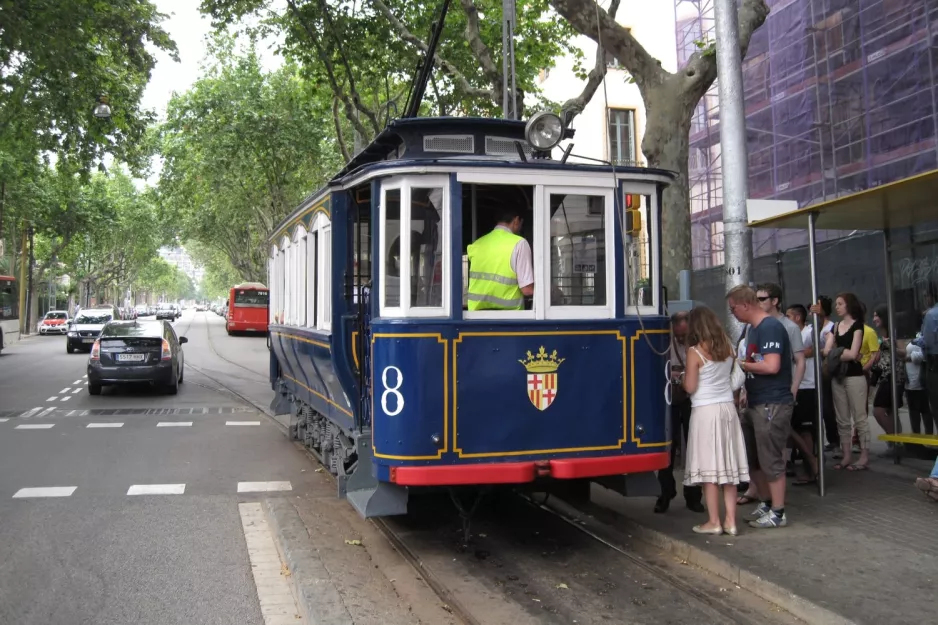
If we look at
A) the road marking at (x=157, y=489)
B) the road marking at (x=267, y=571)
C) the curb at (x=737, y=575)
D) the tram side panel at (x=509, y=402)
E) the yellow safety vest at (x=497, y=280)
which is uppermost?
the yellow safety vest at (x=497, y=280)

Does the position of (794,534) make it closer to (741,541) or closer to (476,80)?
(741,541)

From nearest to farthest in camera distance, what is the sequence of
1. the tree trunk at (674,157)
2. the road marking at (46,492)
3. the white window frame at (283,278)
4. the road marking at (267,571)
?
1. the road marking at (267,571)
2. the road marking at (46,492)
3. the tree trunk at (674,157)
4. the white window frame at (283,278)

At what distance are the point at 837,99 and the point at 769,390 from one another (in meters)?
11.6

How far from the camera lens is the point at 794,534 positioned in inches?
241

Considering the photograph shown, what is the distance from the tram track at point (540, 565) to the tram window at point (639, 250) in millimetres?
1877

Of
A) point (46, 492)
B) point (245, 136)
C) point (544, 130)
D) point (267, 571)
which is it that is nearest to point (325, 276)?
point (544, 130)

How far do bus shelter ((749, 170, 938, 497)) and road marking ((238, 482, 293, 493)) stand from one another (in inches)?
205

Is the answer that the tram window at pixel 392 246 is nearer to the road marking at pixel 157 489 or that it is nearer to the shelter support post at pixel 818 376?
the shelter support post at pixel 818 376

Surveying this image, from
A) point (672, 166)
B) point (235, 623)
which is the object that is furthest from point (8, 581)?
point (672, 166)

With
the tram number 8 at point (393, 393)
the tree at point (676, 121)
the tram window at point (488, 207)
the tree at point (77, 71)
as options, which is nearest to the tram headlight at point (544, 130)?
the tram window at point (488, 207)

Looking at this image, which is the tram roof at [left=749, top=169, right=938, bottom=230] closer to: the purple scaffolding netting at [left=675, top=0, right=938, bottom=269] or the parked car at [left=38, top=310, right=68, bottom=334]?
the purple scaffolding netting at [left=675, top=0, right=938, bottom=269]

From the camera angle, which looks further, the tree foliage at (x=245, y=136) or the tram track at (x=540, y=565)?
the tree foliage at (x=245, y=136)

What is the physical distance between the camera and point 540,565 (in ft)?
19.5

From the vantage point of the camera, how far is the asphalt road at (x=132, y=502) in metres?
5.26
